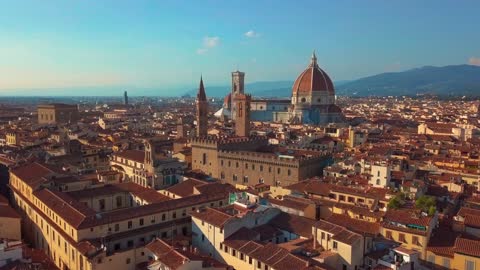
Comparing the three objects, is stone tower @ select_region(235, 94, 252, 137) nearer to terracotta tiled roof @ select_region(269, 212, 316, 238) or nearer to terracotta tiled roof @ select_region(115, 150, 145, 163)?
terracotta tiled roof @ select_region(115, 150, 145, 163)

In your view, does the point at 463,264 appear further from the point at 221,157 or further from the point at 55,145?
the point at 55,145

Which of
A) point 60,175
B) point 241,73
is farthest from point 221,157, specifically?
point 241,73

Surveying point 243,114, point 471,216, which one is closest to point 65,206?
point 471,216

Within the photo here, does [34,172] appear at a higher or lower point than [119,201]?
higher

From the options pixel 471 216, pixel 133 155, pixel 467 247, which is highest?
pixel 133 155

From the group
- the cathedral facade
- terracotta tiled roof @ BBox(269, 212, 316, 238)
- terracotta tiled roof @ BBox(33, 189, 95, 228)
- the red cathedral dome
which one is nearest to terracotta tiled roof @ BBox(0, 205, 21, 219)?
terracotta tiled roof @ BBox(33, 189, 95, 228)

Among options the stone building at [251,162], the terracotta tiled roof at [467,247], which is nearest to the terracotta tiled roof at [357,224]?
the terracotta tiled roof at [467,247]

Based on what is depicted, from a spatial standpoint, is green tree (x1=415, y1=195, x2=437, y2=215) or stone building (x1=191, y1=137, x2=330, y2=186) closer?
green tree (x1=415, y1=195, x2=437, y2=215)

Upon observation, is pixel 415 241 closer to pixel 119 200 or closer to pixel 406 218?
pixel 406 218

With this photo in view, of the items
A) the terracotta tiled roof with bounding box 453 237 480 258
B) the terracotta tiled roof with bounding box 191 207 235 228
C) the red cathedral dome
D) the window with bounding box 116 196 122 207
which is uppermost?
the red cathedral dome
